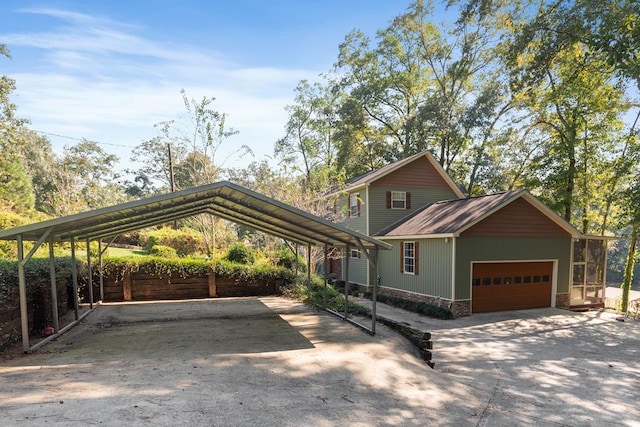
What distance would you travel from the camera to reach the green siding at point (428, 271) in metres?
13.1

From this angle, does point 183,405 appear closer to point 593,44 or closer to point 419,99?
point 593,44

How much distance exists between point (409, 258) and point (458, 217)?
8.76ft

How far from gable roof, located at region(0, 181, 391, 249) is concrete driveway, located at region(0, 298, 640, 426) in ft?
7.17

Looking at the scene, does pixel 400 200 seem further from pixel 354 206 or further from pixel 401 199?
pixel 354 206

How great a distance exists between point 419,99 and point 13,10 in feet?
A: 79.9

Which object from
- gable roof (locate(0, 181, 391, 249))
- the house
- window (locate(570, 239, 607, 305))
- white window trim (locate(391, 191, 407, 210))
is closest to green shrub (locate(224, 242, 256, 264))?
gable roof (locate(0, 181, 391, 249))

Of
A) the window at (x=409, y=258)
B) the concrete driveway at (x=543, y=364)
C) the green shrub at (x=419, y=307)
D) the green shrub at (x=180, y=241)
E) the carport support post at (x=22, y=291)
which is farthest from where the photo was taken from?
the green shrub at (x=180, y=241)

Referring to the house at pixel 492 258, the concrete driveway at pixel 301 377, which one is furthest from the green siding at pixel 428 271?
the concrete driveway at pixel 301 377

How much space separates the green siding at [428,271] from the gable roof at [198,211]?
5.10 m

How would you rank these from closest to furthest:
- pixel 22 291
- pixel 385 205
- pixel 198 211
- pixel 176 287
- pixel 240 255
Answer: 1. pixel 22 291
2. pixel 198 211
3. pixel 176 287
4. pixel 240 255
5. pixel 385 205

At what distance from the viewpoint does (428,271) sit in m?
14.0

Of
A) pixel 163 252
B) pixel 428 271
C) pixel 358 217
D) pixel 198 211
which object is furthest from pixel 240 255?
pixel 428 271

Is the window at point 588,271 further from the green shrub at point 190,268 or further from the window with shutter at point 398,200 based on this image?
the green shrub at point 190,268

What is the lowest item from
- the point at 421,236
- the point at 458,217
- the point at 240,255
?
the point at 240,255
